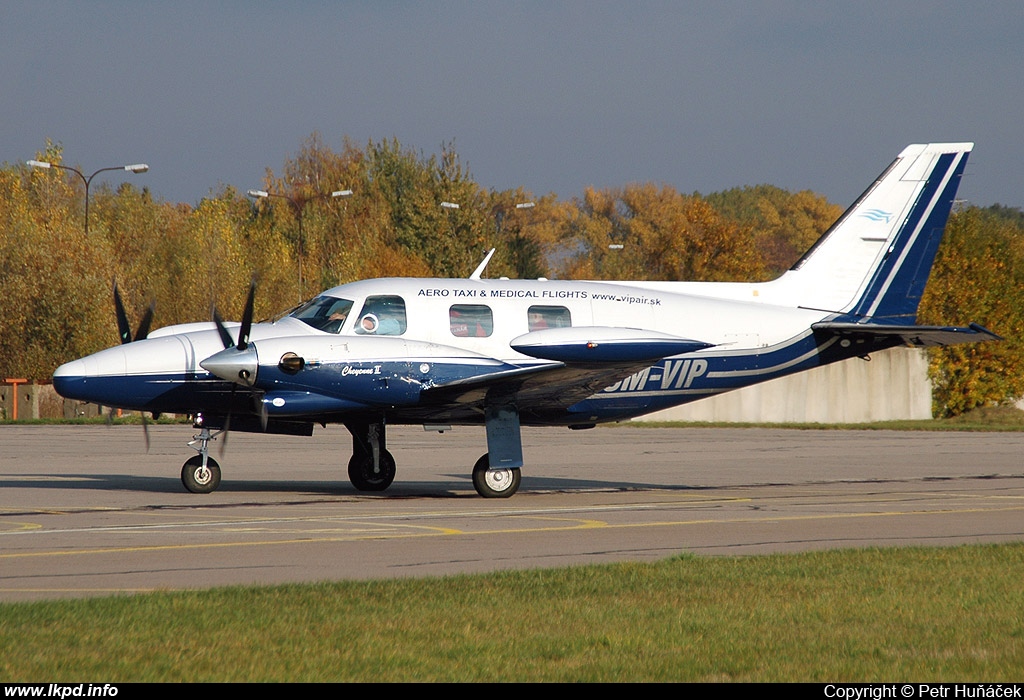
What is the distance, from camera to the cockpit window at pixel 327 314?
1783 cm

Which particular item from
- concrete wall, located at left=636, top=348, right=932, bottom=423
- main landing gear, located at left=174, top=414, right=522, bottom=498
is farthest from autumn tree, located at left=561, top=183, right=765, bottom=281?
main landing gear, located at left=174, top=414, right=522, bottom=498

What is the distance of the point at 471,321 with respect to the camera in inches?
726

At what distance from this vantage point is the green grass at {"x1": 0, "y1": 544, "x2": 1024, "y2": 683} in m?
7.07

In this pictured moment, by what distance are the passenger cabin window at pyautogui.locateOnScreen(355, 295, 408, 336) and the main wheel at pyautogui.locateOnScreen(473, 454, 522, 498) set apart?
96.1 inches

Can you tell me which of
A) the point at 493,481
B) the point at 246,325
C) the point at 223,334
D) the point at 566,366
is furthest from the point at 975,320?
the point at 246,325

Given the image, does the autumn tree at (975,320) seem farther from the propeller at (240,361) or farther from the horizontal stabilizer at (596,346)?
the propeller at (240,361)

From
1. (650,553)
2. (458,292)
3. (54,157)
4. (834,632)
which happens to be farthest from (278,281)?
(834,632)

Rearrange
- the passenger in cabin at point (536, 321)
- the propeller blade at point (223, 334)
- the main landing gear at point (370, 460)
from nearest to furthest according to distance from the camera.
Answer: the propeller blade at point (223, 334), the passenger in cabin at point (536, 321), the main landing gear at point (370, 460)

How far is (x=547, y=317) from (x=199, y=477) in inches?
233

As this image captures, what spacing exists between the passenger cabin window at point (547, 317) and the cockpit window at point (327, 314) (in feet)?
9.34

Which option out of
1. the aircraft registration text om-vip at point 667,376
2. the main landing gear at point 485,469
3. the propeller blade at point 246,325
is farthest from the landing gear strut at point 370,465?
the aircraft registration text om-vip at point 667,376

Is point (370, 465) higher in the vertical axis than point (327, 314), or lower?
lower

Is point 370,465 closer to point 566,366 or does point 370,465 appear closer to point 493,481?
point 493,481

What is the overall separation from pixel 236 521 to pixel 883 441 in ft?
87.2
